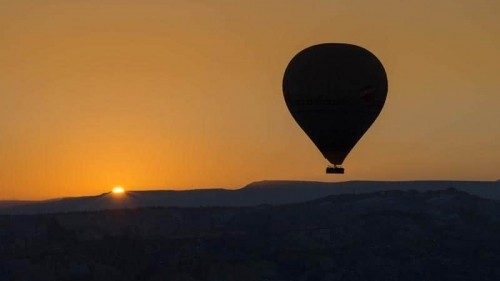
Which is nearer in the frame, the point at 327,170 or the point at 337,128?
the point at 327,170

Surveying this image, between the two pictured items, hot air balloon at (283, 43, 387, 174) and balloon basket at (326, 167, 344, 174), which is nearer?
balloon basket at (326, 167, 344, 174)

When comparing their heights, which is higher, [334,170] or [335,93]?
[335,93]

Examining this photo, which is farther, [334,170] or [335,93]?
[335,93]

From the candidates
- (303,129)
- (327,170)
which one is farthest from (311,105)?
(327,170)

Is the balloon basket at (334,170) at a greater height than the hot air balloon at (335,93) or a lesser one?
lesser

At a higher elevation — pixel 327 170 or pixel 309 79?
pixel 309 79

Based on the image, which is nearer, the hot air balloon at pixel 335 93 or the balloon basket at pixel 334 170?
the balloon basket at pixel 334 170

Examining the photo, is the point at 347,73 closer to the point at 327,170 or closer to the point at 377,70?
the point at 377,70

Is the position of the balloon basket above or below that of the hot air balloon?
below
